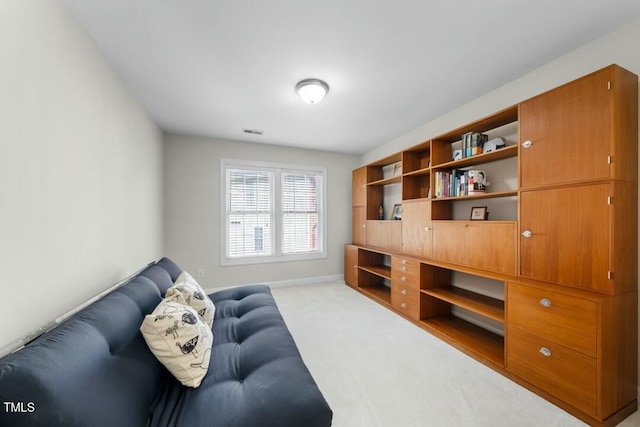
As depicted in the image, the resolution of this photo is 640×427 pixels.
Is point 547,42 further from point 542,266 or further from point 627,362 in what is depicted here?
point 627,362

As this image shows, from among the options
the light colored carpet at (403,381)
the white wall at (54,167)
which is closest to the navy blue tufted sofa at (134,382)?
the white wall at (54,167)

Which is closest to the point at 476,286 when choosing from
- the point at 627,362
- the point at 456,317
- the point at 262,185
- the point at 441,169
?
the point at 456,317

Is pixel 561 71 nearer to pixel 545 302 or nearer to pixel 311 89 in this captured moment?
pixel 545 302

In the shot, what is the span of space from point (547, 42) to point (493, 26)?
0.53m

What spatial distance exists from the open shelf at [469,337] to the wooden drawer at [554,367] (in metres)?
0.19

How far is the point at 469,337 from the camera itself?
2350mm

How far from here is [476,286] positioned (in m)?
2.60

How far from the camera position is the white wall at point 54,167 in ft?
3.39

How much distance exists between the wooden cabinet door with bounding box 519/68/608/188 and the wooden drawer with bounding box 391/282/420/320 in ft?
5.24

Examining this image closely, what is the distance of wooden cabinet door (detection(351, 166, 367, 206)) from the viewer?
4176 mm

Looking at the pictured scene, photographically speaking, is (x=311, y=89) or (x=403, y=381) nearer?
(x=403, y=381)

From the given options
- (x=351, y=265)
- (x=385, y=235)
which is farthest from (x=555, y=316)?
(x=351, y=265)

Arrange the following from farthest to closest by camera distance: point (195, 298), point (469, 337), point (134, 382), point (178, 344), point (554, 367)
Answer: point (469, 337)
point (195, 298)
point (554, 367)
point (178, 344)
point (134, 382)

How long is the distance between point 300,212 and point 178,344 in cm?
334
